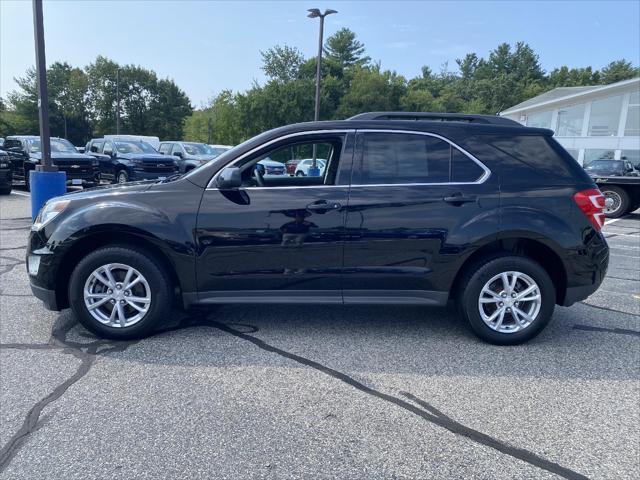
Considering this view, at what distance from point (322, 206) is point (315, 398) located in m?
1.50

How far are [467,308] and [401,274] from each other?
0.62 m

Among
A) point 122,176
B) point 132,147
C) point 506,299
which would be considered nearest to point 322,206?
point 506,299

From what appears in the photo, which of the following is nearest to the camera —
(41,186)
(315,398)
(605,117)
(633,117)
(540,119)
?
(315,398)

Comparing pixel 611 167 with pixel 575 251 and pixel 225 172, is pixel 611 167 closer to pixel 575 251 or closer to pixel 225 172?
pixel 575 251

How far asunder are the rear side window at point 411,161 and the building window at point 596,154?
28.7 meters

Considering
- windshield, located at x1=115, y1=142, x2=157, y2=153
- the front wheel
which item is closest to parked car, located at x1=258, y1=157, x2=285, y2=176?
windshield, located at x1=115, y1=142, x2=157, y2=153

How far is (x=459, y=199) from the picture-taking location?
3.88 m

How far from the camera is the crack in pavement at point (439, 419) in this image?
248 cm

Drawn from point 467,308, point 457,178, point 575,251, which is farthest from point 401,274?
point 575,251

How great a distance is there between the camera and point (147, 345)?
12.7 feet

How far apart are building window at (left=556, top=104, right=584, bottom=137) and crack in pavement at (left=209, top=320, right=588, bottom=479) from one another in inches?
1284

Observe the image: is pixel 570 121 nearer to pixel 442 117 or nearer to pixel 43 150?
pixel 43 150

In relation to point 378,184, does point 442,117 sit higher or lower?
higher

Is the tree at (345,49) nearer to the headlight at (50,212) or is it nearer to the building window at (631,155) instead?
the building window at (631,155)
